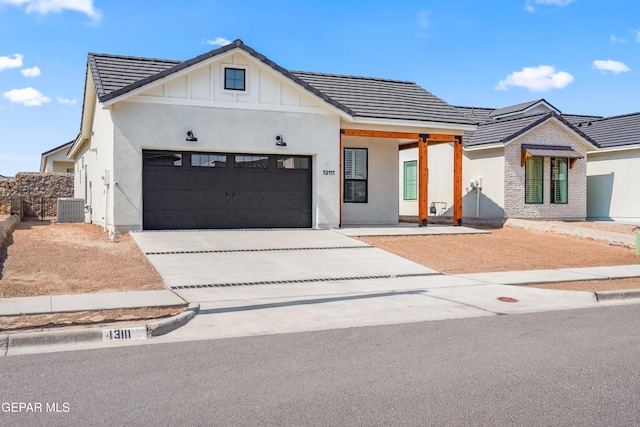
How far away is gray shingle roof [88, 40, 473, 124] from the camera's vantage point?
17922 millimetres

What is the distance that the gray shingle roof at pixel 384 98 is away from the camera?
21281mm

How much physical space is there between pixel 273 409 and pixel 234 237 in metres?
12.5

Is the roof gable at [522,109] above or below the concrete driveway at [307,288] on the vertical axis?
above

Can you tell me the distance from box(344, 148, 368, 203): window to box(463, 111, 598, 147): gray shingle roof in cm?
558

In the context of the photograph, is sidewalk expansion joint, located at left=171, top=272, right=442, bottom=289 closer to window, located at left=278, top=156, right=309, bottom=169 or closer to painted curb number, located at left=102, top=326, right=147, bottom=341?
painted curb number, located at left=102, top=326, right=147, bottom=341

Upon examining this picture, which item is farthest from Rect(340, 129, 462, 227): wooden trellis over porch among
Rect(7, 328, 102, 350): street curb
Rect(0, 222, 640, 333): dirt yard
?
Rect(7, 328, 102, 350): street curb

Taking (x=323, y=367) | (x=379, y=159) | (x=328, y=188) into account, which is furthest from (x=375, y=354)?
(x=379, y=159)

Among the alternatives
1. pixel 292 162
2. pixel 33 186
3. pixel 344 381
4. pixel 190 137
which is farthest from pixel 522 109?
pixel 344 381

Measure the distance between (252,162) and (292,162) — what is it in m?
1.37

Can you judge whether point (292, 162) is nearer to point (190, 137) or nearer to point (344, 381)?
point (190, 137)

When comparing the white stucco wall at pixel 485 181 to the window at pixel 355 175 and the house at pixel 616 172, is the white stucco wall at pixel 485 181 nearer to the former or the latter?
the house at pixel 616 172

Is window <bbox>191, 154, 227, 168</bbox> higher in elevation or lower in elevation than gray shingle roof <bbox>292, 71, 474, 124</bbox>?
lower

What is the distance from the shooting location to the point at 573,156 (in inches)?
974

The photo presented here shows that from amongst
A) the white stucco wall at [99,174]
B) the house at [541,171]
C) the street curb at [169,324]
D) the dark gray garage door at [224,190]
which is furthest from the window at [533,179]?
the street curb at [169,324]
